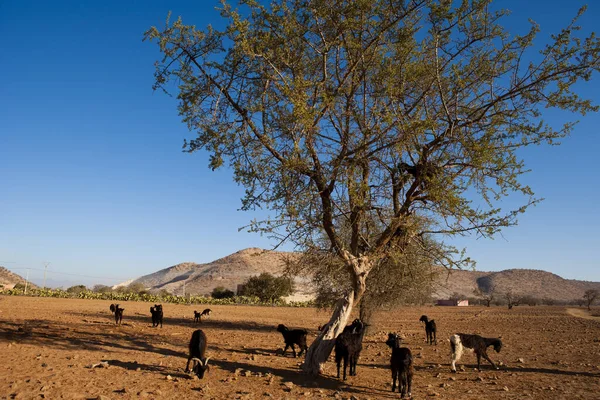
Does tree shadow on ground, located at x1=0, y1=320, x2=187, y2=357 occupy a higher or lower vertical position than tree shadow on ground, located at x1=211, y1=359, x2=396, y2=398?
higher

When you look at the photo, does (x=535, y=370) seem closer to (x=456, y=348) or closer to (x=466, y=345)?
(x=466, y=345)

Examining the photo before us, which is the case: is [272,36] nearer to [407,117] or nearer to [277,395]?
[407,117]

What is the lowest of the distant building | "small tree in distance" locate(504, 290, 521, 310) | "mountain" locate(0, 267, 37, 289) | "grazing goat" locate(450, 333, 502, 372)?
the distant building

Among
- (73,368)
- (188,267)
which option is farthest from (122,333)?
(188,267)

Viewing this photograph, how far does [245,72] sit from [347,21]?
3.25 m

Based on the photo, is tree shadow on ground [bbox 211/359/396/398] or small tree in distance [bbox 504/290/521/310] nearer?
tree shadow on ground [bbox 211/359/396/398]

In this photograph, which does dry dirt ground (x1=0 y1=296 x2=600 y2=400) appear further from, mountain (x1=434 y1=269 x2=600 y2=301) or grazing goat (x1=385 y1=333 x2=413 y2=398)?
mountain (x1=434 y1=269 x2=600 y2=301)

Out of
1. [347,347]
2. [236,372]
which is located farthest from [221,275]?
[347,347]

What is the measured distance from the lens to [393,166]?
1329 cm

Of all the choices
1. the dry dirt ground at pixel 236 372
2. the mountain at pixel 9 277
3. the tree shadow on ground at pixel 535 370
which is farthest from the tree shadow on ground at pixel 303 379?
the mountain at pixel 9 277

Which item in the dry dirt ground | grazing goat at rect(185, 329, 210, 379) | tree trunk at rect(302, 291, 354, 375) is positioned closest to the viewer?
the dry dirt ground

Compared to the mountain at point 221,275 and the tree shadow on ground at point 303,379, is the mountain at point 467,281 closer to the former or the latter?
the mountain at point 221,275

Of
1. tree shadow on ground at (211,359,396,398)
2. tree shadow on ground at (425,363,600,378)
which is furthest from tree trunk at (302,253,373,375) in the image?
tree shadow on ground at (425,363,600,378)

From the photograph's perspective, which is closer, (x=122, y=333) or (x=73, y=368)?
(x=73, y=368)
